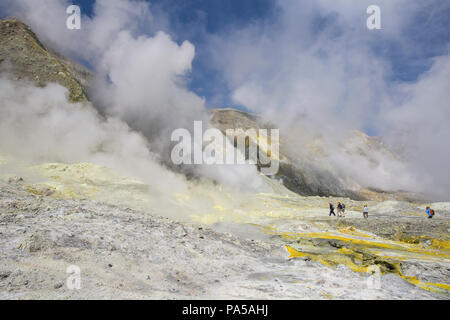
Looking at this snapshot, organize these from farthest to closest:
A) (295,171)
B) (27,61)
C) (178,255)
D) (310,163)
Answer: (310,163) → (295,171) → (27,61) → (178,255)

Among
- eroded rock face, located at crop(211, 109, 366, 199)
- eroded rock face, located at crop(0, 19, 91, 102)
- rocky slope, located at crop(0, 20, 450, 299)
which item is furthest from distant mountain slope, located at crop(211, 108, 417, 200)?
rocky slope, located at crop(0, 20, 450, 299)

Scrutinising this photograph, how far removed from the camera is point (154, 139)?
110 feet

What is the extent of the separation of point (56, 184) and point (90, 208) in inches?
299

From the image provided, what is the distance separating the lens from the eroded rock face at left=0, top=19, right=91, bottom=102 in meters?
26.1

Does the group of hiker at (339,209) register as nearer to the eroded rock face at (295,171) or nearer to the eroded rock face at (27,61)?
the eroded rock face at (27,61)

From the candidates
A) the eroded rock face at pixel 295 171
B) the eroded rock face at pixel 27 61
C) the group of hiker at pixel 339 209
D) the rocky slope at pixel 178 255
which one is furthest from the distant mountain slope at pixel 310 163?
the rocky slope at pixel 178 255

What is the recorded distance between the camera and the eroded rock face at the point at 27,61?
26078 millimetres

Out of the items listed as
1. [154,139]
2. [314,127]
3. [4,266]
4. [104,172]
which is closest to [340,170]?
[314,127]

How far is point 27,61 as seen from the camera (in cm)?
2688

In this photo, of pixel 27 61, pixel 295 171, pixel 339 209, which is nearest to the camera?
pixel 339 209

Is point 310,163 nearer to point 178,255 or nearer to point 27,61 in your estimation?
point 27,61

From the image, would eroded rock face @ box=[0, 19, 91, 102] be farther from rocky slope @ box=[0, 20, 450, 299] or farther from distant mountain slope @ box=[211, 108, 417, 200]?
distant mountain slope @ box=[211, 108, 417, 200]

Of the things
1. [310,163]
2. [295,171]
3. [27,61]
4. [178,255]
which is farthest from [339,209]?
[310,163]
